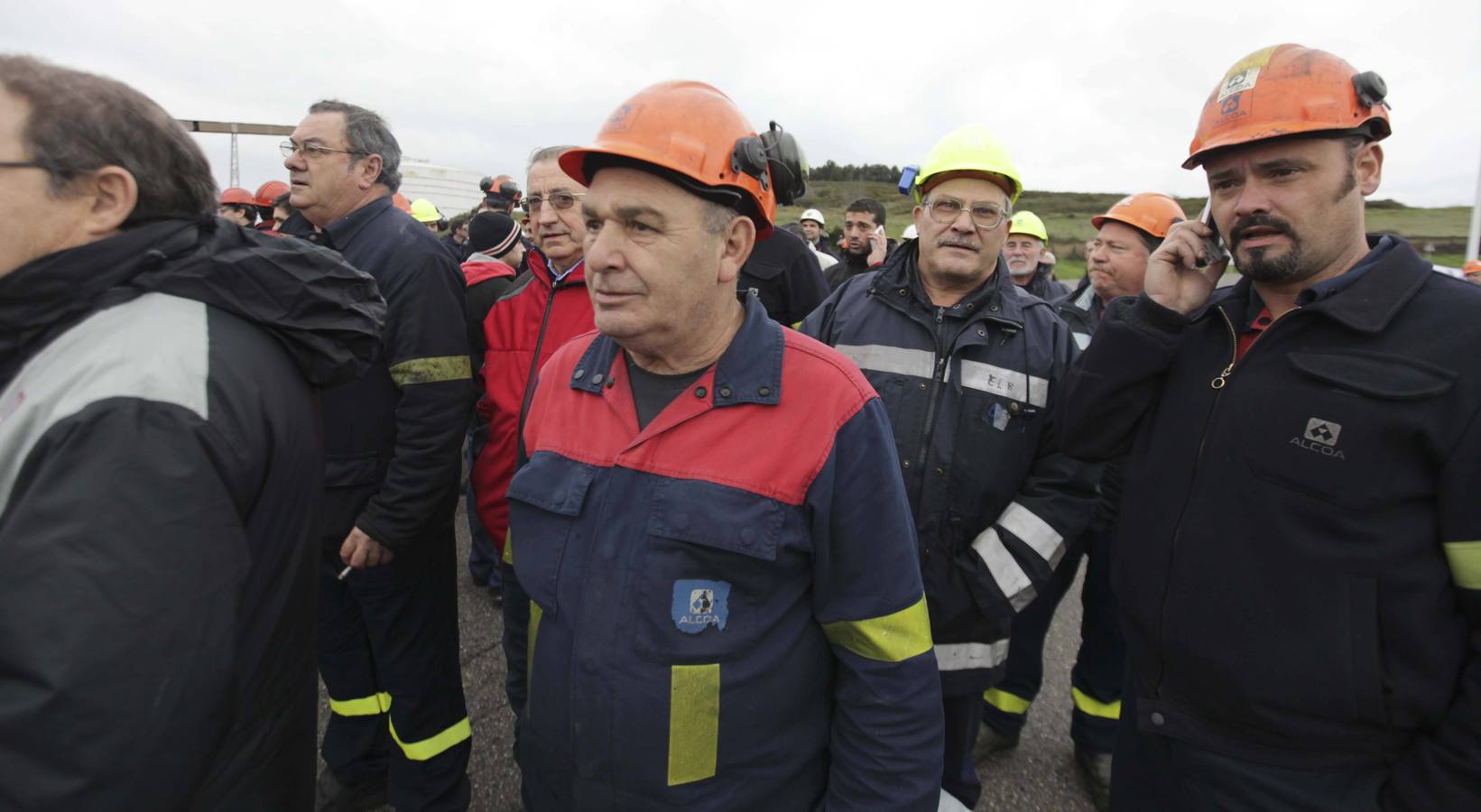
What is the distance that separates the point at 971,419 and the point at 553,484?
1.41 metres

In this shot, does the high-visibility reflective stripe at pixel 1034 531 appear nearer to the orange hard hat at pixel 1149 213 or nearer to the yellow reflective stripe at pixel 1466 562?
the yellow reflective stripe at pixel 1466 562

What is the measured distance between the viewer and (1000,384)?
7.72 feet

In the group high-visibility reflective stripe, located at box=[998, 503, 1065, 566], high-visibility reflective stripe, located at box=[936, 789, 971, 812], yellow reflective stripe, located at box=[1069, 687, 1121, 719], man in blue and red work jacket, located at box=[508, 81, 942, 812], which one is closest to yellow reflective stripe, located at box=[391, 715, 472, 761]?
man in blue and red work jacket, located at box=[508, 81, 942, 812]

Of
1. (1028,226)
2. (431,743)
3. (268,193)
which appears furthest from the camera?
(268,193)

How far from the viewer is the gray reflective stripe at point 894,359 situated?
2404 millimetres

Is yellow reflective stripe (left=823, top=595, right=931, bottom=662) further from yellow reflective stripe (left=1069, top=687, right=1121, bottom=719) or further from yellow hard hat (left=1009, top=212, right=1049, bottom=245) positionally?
yellow hard hat (left=1009, top=212, right=1049, bottom=245)

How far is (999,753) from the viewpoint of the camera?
133 inches

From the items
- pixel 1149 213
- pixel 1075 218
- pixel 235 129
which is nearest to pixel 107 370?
pixel 1149 213

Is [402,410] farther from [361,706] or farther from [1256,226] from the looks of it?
[1256,226]

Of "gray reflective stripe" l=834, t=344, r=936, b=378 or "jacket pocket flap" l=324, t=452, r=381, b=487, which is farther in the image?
"jacket pocket flap" l=324, t=452, r=381, b=487

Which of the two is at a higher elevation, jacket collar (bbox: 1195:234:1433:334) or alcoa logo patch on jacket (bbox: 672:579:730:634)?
jacket collar (bbox: 1195:234:1433:334)

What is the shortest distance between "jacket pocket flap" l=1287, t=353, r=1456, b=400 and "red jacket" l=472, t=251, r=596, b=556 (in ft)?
7.13

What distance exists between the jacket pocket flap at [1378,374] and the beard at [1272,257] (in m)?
0.22

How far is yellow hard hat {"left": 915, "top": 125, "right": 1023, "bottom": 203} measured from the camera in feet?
8.29
